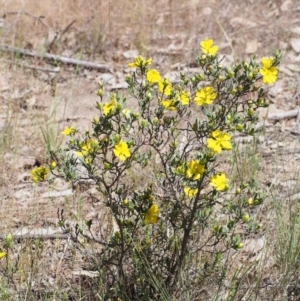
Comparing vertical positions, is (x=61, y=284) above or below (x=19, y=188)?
below

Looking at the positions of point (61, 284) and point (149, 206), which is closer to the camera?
point (149, 206)

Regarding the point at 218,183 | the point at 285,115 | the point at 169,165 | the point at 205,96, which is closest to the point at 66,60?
the point at 285,115

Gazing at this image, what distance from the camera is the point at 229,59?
515 centimetres

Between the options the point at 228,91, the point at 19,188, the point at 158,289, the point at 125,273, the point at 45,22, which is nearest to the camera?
the point at 228,91

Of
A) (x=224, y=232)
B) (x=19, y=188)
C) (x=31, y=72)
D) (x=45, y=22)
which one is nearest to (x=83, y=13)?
(x=45, y=22)

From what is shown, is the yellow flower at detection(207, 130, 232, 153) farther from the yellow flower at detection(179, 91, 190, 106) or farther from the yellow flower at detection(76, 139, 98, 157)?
the yellow flower at detection(76, 139, 98, 157)

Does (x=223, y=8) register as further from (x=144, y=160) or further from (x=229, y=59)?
(x=144, y=160)

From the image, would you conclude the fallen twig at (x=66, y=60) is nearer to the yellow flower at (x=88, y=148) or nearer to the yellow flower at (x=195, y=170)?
the yellow flower at (x=88, y=148)

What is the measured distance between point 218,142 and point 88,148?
465mm

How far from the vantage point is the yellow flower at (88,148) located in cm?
194

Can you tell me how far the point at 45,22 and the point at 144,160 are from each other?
3.85 meters

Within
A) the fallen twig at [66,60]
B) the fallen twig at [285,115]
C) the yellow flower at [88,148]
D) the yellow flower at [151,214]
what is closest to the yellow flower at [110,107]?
the yellow flower at [88,148]

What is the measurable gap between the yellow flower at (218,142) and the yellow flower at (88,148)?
0.40 m

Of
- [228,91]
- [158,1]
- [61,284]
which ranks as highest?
[158,1]
